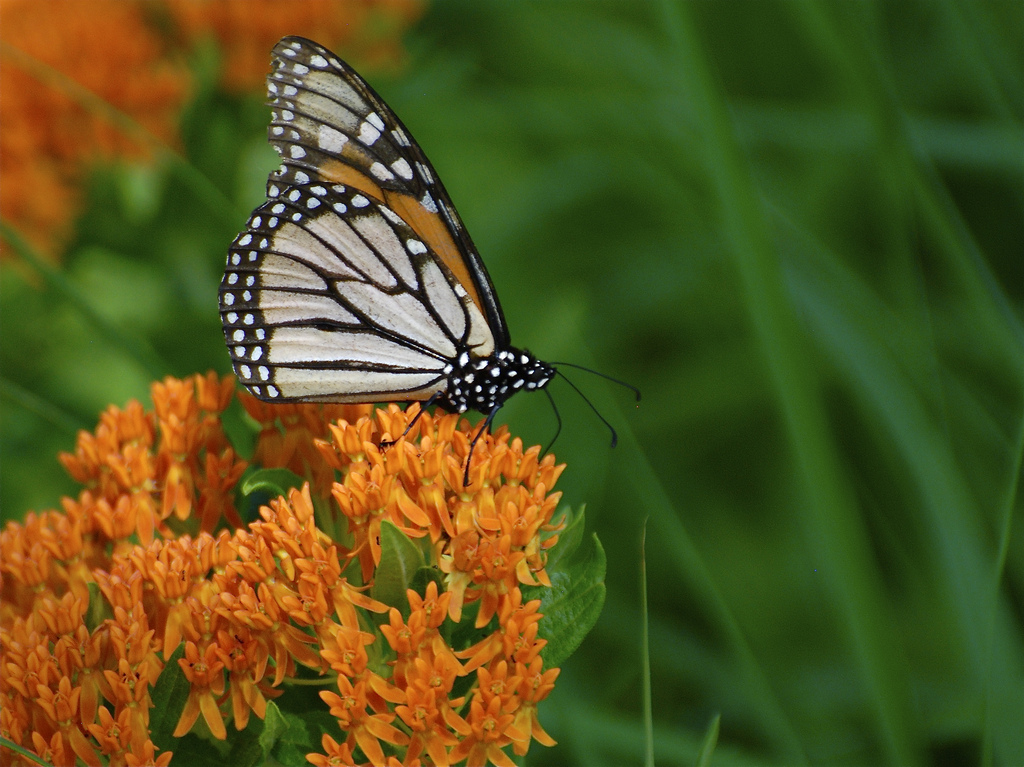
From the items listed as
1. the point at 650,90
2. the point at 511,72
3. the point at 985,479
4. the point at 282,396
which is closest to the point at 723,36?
the point at 650,90

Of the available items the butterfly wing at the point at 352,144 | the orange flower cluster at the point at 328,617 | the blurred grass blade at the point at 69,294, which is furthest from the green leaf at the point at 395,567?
the blurred grass blade at the point at 69,294

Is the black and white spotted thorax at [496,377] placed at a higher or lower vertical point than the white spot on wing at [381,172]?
lower

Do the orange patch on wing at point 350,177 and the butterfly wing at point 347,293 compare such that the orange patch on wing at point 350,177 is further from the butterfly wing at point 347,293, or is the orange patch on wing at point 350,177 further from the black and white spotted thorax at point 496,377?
the black and white spotted thorax at point 496,377

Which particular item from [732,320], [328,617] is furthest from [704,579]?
[732,320]

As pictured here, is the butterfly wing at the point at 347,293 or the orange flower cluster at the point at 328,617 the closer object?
the orange flower cluster at the point at 328,617

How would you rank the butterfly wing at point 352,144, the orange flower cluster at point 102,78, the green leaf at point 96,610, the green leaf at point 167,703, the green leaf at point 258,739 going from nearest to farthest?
the green leaf at point 258,739
the green leaf at point 167,703
the green leaf at point 96,610
the butterfly wing at point 352,144
the orange flower cluster at point 102,78

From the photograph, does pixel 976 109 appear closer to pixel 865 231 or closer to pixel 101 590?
pixel 865 231

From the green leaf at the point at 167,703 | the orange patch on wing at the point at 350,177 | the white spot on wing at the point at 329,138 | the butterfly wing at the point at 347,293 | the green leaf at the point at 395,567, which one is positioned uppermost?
the white spot on wing at the point at 329,138
